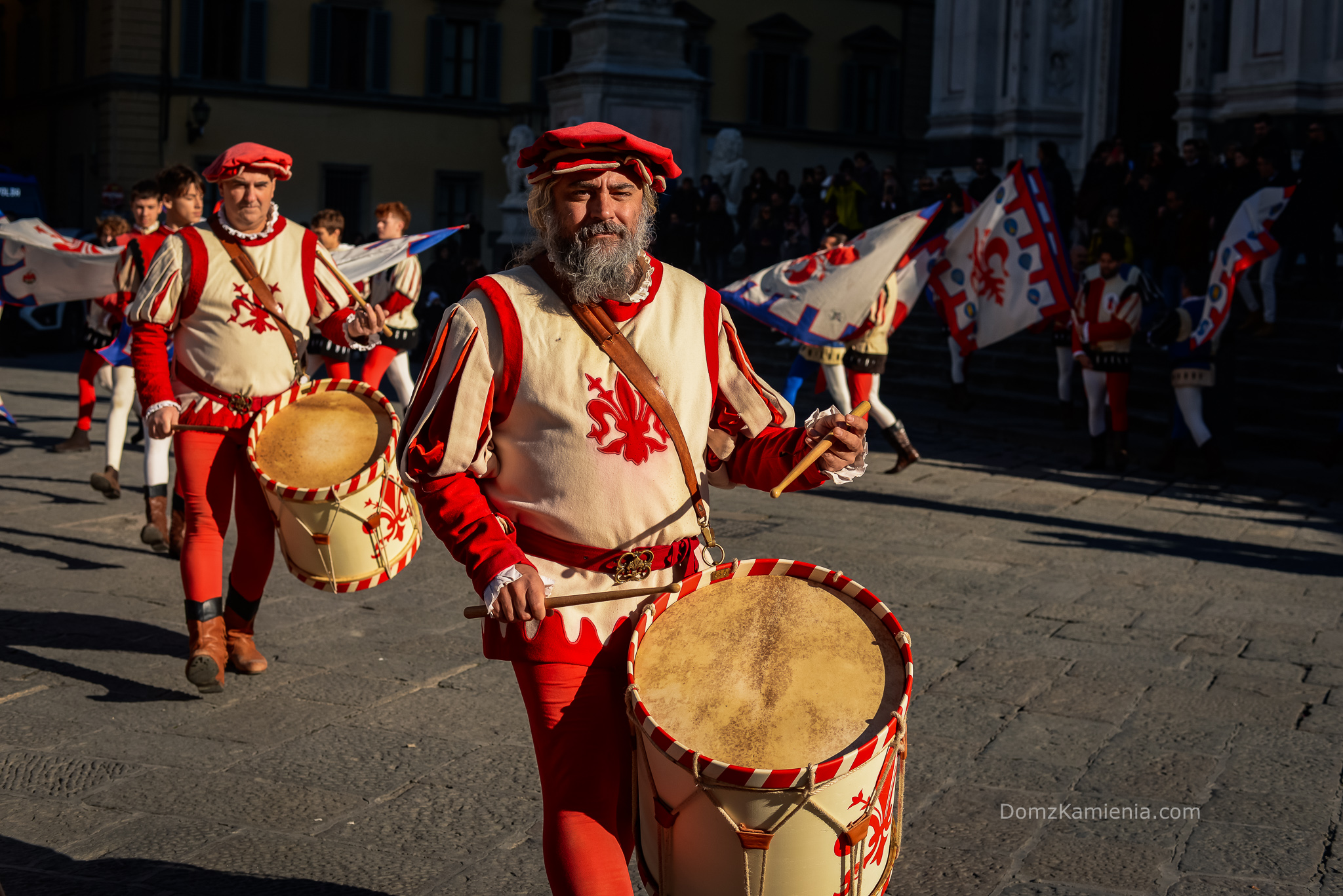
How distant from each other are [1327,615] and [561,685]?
199 inches

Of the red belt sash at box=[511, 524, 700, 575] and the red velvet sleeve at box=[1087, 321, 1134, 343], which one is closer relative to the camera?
the red belt sash at box=[511, 524, 700, 575]

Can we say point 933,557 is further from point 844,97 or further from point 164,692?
point 844,97

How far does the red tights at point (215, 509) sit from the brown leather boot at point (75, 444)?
619 cm

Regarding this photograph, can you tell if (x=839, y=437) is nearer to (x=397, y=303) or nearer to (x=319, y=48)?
(x=397, y=303)

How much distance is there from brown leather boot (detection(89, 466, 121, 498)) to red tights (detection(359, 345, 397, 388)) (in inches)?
80.1

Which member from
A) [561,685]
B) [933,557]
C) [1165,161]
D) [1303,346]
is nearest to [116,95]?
[1165,161]

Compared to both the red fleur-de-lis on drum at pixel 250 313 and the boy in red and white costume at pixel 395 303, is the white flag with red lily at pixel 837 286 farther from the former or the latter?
the red fleur-de-lis on drum at pixel 250 313

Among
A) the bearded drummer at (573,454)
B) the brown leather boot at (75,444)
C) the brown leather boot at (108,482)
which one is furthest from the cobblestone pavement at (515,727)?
the brown leather boot at (75,444)

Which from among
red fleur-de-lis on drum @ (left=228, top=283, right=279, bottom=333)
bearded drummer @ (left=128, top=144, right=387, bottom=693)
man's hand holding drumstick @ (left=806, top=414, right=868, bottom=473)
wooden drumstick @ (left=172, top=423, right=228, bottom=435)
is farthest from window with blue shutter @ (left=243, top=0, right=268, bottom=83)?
man's hand holding drumstick @ (left=806, top=414, right=868, bottom=473)

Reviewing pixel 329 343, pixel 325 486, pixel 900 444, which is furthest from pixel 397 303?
pixel 325 486

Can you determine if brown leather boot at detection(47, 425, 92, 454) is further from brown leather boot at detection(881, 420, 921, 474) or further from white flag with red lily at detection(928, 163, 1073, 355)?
white flag with red lily at detection(928, 163, 1073, 355)

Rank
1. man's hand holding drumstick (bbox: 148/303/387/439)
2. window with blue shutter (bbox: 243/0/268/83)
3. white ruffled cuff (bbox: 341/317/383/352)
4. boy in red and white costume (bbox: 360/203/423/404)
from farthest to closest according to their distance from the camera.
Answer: window with blue shutter (bbox: 243/0/268/83) → boy in red and white costume (bbox: 360/203/423/404) → white ruffled cuff (bbox: 341/317/383/352) → man's hand holding drumstick (bbox: 148/303/387/439)

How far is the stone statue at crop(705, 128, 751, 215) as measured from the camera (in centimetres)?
2823
